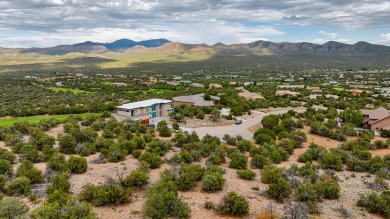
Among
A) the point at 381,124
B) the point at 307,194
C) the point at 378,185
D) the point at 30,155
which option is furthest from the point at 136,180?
the point at 381,124

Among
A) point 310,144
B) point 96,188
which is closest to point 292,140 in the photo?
point 310,144

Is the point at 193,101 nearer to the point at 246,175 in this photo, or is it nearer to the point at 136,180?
the point at 246,175

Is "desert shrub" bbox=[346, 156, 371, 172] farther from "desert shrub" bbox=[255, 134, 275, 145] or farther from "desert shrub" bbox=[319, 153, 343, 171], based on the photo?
"desert shrub" bbox=[255, 134, 275, 145]

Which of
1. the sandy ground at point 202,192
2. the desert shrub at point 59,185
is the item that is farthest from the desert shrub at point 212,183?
the desert shrub at point 59,185

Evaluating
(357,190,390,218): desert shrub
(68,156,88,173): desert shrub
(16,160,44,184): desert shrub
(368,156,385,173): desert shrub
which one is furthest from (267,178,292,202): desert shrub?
(16,160,44,184): desert shrub

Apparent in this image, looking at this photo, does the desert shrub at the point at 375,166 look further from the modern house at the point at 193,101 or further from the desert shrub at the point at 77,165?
the modern house at the point at 193,101

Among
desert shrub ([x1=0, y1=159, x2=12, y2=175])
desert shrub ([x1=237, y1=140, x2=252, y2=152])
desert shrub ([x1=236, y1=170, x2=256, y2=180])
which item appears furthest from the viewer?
desert shrub ([x1=237, y1=140, x2=252, y2=152])

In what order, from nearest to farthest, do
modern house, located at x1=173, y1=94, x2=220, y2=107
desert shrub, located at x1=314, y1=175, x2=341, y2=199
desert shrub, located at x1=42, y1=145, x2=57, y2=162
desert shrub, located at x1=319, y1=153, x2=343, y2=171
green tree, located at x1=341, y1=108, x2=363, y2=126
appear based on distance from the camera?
desert shrub, located at x1=314, y1=175, x2=341, y2=199
desert shrub, located at x1=42, y1=145, x2=57, y2=162
desert shrub, located at x1=319, y1=153, x2=343, y2=171
green tree, located at x1=341, y1=108, x2=363, y2=126
modern house, located at x1=173, y1=94, x2=220, y2=107
